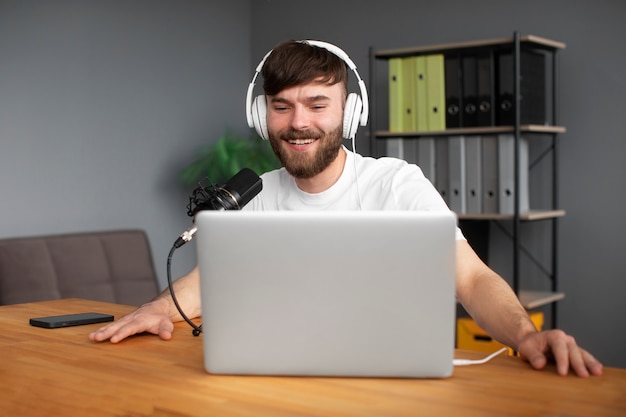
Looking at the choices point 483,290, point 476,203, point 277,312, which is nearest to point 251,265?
point 277,312

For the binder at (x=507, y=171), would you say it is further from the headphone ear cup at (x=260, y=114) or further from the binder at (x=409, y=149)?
the headphone ear cup at (x=260, y=114)

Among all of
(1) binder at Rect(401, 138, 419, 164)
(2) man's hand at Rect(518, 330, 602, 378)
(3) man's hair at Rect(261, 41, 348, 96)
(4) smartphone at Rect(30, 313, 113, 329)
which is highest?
(3) man's hair at Rect(261, 41, 348, 96)

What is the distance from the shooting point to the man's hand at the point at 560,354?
1.25 meters

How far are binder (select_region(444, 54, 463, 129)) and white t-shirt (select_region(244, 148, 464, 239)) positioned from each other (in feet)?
5.02

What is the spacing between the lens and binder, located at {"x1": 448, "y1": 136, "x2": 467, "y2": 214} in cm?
363

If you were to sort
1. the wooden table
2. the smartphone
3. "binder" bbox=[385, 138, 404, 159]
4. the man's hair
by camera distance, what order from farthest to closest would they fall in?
1. "binder" bbox=[385, 138, 404, 159]
2. the man's hair
3. the smartphone
4. the wooden table

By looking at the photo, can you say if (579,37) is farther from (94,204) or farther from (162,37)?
(94,204)

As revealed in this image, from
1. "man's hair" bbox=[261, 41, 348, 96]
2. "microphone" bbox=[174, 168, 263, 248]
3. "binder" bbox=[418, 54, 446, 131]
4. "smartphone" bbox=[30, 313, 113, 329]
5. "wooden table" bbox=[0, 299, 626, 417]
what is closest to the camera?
"wooden table" bbox=[0, 299, 626, 417]

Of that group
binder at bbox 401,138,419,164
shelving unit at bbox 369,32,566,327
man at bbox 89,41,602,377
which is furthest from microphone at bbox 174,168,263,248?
binder at bbox 401,138,419,164

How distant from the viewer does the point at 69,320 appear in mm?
1804

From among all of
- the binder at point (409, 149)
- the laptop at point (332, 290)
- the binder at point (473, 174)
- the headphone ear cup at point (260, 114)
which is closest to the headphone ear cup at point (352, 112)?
the headphone ear cup at point (260, 114)

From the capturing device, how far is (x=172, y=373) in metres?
1.32

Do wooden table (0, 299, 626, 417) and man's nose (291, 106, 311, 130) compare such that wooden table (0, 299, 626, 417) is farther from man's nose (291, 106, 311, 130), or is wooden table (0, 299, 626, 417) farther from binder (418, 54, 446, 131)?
binder (418, 54, 446, 131)

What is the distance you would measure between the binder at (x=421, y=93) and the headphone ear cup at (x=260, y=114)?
1716mm
